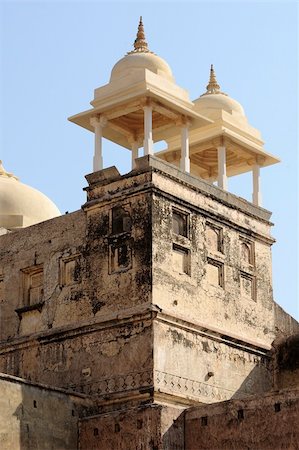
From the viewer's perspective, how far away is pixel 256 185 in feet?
98.1

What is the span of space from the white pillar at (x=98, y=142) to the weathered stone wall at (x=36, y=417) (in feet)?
18.4

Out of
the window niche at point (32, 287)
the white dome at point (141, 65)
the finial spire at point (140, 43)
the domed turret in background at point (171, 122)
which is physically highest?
the finial spire at point (140, 43)

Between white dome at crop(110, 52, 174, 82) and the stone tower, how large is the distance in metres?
0.03

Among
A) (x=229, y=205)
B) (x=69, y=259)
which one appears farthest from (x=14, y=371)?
(x=229, y=205)

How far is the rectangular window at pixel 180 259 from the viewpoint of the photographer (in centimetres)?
2617

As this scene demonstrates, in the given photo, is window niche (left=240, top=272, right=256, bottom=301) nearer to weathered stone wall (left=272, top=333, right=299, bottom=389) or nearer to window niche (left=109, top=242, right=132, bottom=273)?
weathered stone wall (left=272, top=333, right=299, bottom=389)

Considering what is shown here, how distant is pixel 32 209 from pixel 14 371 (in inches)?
222

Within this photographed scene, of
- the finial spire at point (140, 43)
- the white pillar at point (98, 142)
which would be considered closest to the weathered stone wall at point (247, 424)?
the white pillar at point (98, 142)

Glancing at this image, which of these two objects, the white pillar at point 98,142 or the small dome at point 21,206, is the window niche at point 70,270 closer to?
the white pillar at point 98,142

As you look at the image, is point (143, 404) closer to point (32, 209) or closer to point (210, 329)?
point (210, 329)

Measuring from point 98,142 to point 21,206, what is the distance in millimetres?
4314

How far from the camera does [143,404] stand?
2448cm

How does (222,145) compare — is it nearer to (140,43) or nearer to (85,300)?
(140,43)

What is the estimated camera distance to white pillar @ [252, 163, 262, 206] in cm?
2964
